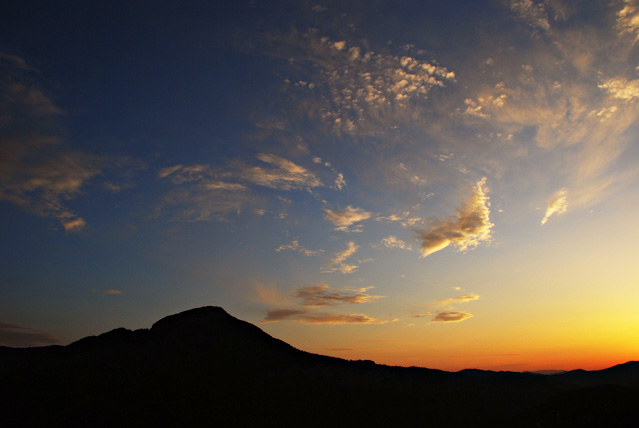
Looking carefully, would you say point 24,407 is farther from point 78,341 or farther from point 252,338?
point 252,338

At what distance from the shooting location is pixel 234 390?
62.0 m

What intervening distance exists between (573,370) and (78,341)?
168 m

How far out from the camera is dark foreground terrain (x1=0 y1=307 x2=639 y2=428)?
5147cm

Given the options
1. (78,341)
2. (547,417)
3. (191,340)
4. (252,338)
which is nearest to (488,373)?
(547,417)

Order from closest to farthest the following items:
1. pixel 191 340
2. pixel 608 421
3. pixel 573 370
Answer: pixel 608 421 → pixel 191 340 → pixel 573 370

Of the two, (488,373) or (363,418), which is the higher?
(488,373)

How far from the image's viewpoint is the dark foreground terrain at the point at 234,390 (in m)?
51.5

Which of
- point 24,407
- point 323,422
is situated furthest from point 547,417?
point 24,407

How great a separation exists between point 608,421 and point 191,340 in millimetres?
63962

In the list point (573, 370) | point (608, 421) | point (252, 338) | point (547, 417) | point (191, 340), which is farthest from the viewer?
point (573, 370)

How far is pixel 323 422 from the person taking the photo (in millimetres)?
59344

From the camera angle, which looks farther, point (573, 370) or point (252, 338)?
point (573, 370)

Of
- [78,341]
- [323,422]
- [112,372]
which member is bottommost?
[323,422]

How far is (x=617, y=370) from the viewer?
135 m
